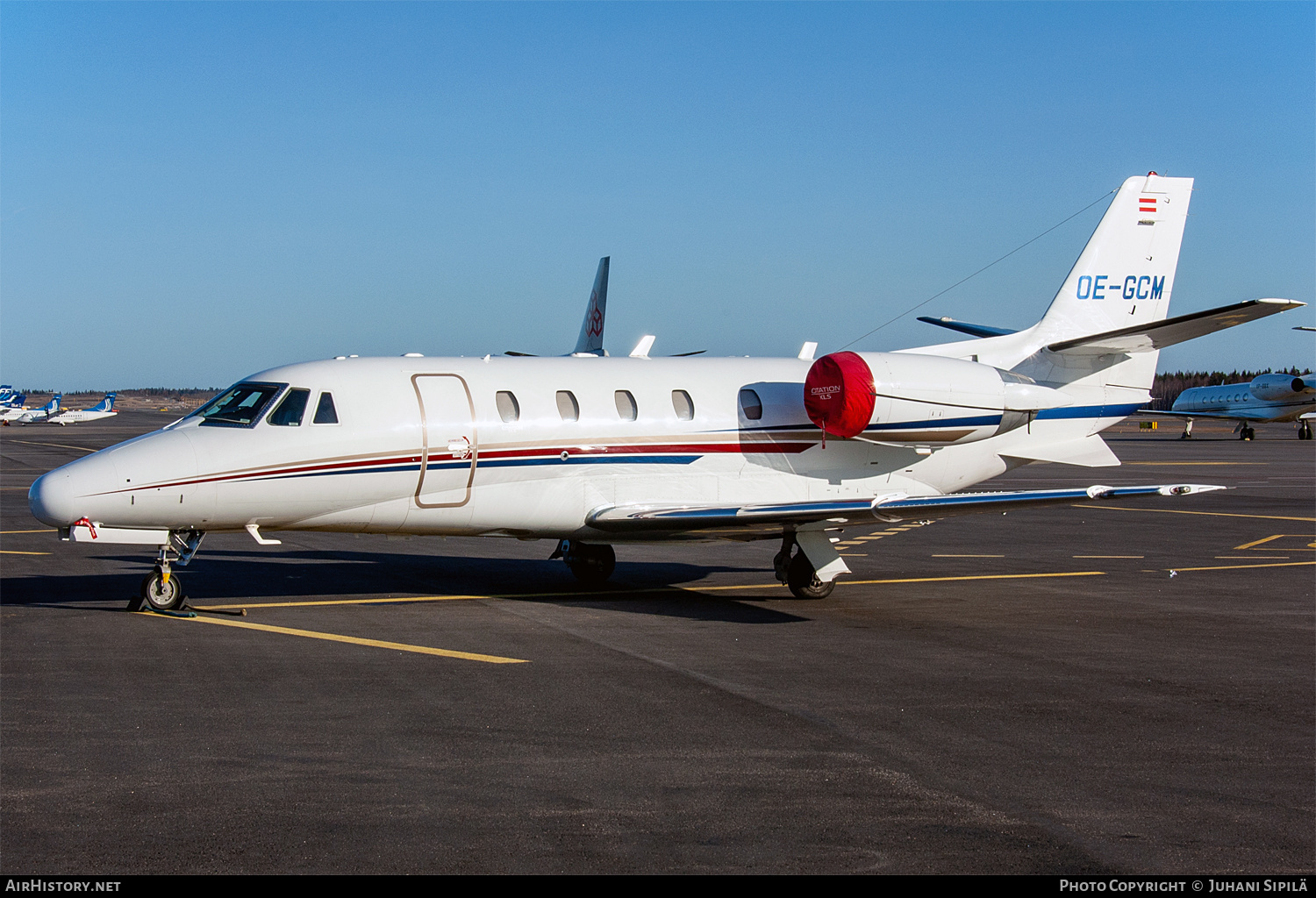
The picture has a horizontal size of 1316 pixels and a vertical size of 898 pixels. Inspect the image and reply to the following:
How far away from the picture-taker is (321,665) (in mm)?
10328

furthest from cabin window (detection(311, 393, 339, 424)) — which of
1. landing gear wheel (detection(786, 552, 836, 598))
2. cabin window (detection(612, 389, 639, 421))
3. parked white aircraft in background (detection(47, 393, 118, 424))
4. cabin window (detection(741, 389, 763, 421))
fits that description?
parked white aircraft in background (detection(47, 393, 118, 424))

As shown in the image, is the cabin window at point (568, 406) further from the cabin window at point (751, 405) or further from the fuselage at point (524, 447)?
the cabin window at point (751, 405)

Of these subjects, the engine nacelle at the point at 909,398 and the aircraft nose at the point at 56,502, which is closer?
the aircraft nose at the point at 56,502

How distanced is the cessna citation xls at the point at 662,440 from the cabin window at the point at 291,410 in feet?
0.10

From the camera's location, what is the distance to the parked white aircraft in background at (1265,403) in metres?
69.2

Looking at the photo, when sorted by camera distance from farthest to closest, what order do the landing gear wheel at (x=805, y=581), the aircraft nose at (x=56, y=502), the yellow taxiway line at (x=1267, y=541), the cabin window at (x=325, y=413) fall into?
1. the yellow taxiway line at (x=1267, y=541)
2. the landing gear wheel at (x=805, y=581)
3. the cabin window at (x=325, y=413)
4. the aircraft nose at (x=56, y=502)

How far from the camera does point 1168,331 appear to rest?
49.7ft

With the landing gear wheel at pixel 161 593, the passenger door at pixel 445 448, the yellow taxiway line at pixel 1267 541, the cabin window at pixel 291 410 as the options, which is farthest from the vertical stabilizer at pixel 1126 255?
the landing gear wheel at pixel 161 593

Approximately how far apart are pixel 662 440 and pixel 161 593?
6.20 meters

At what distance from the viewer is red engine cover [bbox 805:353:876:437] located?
14.4 metres

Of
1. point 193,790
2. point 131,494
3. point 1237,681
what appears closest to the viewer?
point 193,790

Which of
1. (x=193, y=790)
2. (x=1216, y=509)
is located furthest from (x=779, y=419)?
(x=1216, y=509)
